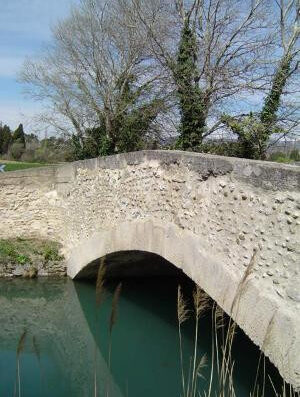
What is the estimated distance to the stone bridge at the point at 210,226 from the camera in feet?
11.2

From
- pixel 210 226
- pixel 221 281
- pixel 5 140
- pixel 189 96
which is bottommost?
pixel 221 281

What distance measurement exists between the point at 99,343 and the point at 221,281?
2744 millimetres

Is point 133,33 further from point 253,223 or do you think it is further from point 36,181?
point 253,223

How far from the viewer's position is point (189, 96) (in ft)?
44.0

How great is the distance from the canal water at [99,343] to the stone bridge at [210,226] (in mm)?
648

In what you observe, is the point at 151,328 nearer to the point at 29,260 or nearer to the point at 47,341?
the point at 47,341

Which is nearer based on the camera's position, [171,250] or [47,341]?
[171,250]

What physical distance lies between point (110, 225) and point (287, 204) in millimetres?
3869

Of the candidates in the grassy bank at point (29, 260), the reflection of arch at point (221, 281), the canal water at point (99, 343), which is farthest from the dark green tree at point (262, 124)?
the reflection of arch at point (221, 281)

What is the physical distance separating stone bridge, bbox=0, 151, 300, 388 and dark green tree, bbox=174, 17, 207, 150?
5.39m

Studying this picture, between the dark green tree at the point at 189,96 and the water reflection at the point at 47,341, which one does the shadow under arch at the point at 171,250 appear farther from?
the dark green tree at the point at 189,96

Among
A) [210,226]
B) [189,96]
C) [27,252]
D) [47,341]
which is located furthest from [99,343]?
[189,96]

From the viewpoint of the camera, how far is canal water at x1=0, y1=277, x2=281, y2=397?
16.4ft

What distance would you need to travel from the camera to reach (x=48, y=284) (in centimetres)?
856
